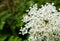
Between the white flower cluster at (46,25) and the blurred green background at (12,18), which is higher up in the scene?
the white flower cluster at (46,25)

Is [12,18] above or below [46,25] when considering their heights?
below

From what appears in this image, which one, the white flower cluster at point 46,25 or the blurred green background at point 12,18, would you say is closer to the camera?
the white flower cluster at point 46,25

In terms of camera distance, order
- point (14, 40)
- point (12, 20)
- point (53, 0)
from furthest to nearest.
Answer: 1. point (12, 20)
2. point (53, 0)
3. point (14, 40)

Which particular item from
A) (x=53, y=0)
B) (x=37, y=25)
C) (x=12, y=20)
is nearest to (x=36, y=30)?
(x=37, y=25)

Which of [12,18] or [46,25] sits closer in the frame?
[46,25]

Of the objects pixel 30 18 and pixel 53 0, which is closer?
pixel 30 18

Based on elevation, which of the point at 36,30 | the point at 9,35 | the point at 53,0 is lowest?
the point at 9,35

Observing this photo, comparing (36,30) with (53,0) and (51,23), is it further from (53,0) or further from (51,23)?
(53,0)

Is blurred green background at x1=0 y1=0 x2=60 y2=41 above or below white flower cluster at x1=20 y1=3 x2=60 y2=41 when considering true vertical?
below

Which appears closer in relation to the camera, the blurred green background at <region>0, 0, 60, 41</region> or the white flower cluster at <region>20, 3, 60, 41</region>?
the white flower cluster at <region>20, 3, 60, 41</region>

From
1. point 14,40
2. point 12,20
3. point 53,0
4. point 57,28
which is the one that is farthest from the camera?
point 12,20

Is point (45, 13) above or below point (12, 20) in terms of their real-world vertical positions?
above
